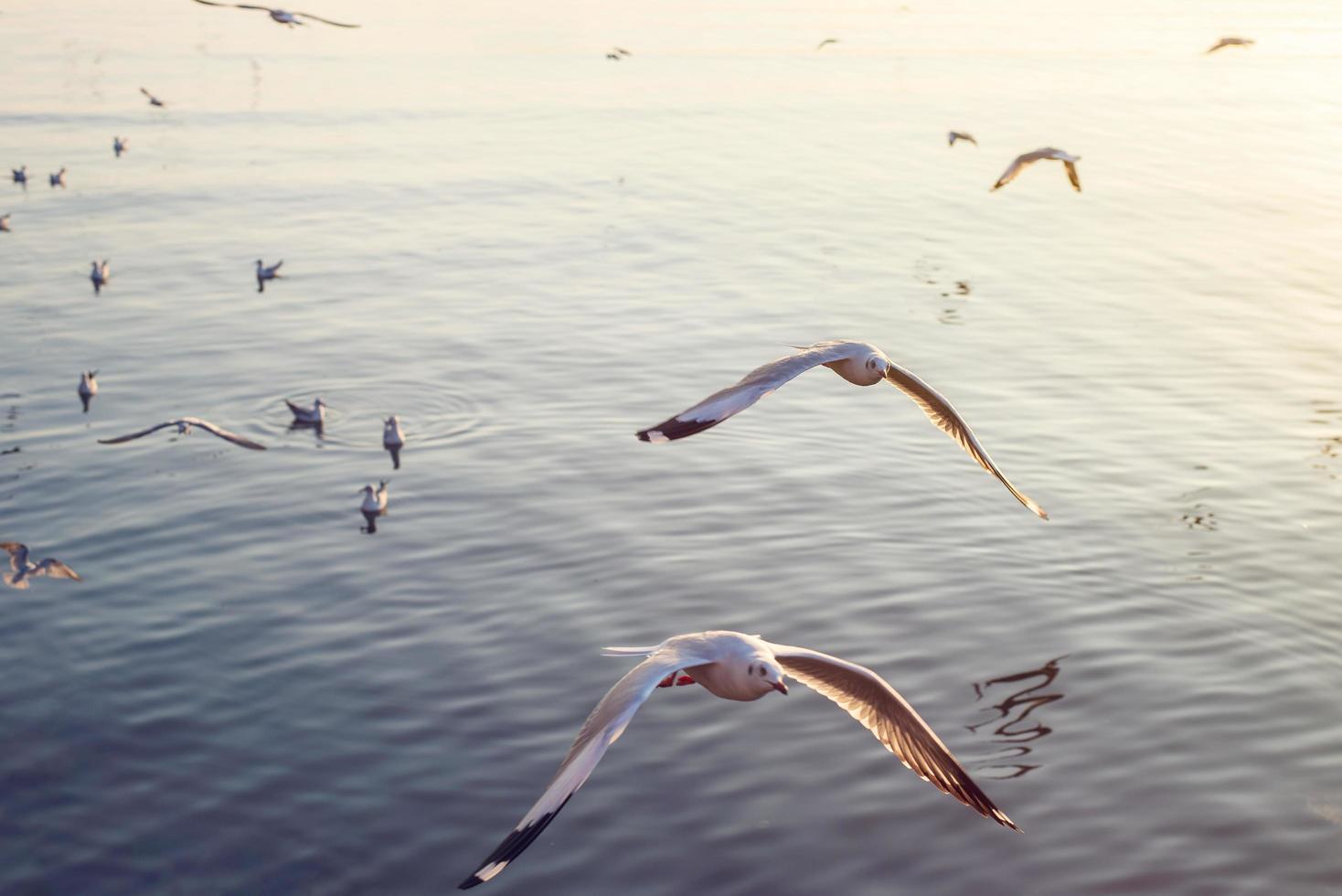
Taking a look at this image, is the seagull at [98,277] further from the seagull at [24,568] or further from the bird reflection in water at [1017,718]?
the bird reflection in water at [1017,718]

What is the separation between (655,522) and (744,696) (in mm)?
10133

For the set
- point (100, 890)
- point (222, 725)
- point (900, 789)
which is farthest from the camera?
point (222, 725)

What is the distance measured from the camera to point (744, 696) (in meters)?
12.2

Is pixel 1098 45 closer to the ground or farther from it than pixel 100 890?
farther from it

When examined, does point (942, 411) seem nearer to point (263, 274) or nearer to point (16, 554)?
point (16, 554)

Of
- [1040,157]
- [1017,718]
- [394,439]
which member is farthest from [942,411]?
[1040,157]

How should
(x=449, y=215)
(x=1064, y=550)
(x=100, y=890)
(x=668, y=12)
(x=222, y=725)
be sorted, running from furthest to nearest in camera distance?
1. (x=668, y=12)
2. (x=449, y=215)
3. (x=1064, y=550)
4. (x=222, y=725)
5. (x=100, y=890)

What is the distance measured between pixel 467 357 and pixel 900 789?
63.3 ft

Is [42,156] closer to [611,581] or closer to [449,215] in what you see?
[449,215]

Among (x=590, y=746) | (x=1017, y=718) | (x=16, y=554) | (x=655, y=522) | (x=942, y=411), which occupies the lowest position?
(x=16, y=554)

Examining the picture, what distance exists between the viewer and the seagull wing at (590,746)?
975 cm

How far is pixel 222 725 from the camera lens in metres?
16.2

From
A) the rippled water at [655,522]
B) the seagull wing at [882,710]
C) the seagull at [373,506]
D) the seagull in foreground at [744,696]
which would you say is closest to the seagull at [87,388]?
the rippled water at [655,522]

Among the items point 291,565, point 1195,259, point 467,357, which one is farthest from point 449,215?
point 291,565
